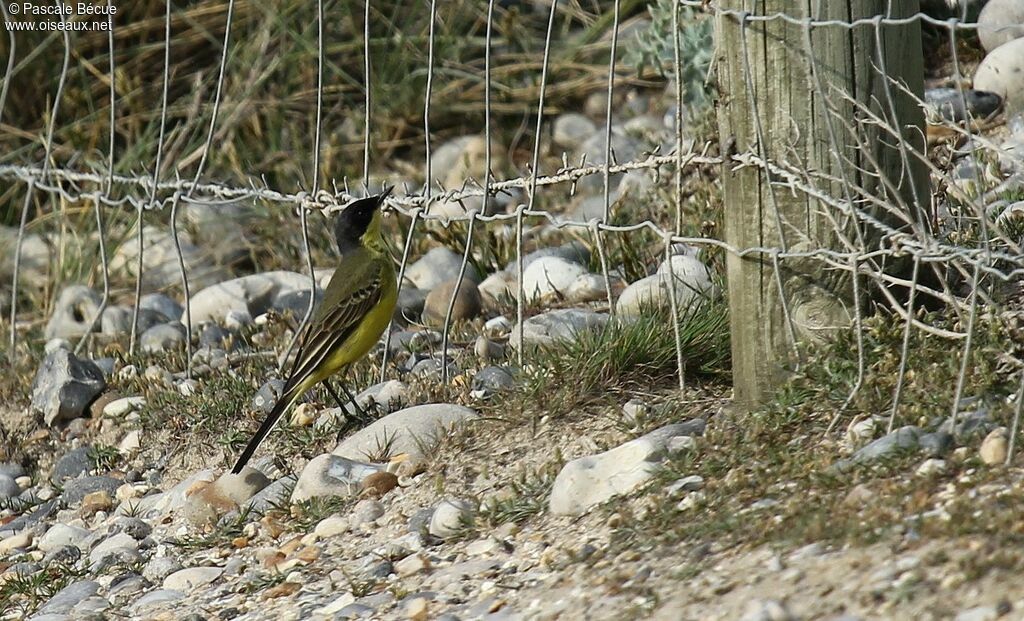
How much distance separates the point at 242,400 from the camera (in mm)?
6418

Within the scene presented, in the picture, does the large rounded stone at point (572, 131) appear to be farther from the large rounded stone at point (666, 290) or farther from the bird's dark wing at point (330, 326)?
the bird's dark wing at point (330, 326)

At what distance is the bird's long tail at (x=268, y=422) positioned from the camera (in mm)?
5629

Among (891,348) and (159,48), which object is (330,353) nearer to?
(891,348)

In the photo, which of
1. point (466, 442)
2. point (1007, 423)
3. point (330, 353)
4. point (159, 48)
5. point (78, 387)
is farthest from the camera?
point (159, 48)

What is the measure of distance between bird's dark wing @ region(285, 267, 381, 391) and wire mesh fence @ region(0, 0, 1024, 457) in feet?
1.12

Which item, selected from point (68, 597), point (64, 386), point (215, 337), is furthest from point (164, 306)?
point (68, 597)

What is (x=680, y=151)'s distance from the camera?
5.00 metres

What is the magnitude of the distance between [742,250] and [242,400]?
2558 millimetres

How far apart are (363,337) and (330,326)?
149mm

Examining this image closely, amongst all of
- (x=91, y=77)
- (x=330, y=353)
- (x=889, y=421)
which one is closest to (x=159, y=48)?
(x=91, y=77)

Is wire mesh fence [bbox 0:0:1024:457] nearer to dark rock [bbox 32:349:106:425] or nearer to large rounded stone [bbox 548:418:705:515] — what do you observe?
dark rock [bbox 32:349:106:425]

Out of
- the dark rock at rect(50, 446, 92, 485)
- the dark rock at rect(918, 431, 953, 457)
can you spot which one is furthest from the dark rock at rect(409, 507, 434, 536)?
the dark rock at rect(50, 446, 92, 485)

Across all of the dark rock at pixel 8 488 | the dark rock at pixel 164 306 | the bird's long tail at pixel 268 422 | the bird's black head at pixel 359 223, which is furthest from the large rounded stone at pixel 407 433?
the dark rock at pixel 164 306

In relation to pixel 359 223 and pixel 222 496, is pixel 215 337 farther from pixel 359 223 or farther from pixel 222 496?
pixel 222 496
